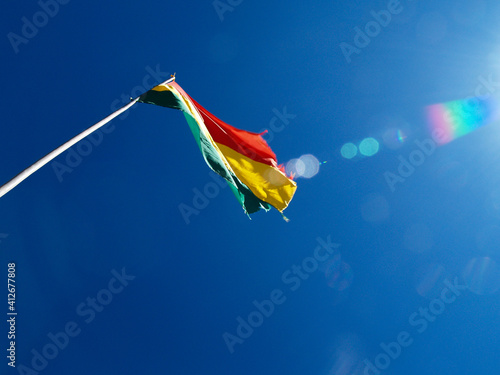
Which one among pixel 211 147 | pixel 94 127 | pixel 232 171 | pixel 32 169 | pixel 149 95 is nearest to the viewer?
pixel 32 169

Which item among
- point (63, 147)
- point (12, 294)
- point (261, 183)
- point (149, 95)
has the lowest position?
point (12, 294)

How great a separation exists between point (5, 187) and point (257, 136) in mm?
5659

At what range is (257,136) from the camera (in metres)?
8.52

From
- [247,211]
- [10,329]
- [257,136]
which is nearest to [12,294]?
[10,329]

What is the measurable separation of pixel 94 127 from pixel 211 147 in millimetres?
2504

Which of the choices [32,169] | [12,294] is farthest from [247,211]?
[12,294]

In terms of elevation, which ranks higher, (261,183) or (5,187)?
(261,183)

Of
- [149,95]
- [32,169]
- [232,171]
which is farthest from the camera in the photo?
[232,171]

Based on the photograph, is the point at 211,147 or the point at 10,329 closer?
the point at 211,147

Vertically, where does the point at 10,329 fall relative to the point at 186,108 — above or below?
below

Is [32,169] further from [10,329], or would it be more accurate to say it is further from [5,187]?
[10,329]

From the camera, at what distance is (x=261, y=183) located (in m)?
8.39

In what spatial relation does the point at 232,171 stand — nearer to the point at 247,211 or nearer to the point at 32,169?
the point at 247,211

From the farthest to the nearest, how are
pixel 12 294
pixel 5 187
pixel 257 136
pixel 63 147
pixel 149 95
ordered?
pixel 12 294 → pixel 257 136 → pixel 149 95 → pixel 63 147 → pixel 5 187
